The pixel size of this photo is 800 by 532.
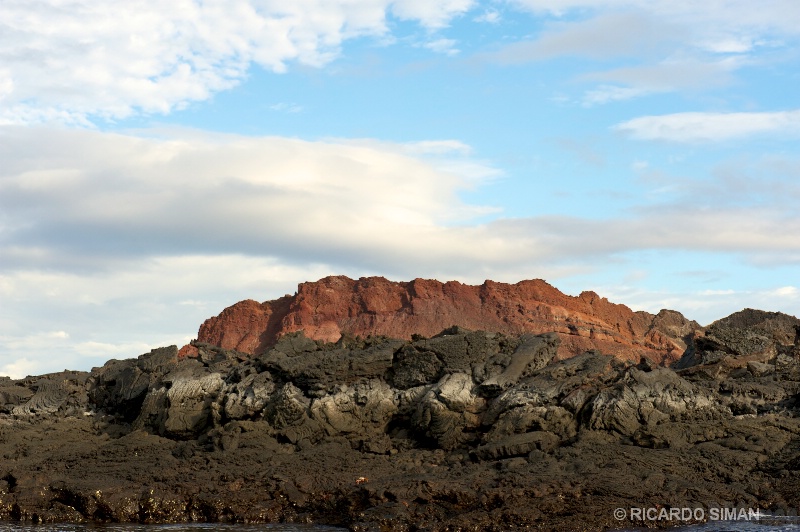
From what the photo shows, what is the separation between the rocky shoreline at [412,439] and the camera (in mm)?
13938

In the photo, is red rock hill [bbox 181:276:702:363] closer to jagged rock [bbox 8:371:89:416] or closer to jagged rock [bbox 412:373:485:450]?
jagged rock [bbox 8:371:89:416]

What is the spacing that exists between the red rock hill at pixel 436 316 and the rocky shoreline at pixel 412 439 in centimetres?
2155

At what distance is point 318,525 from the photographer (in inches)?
576

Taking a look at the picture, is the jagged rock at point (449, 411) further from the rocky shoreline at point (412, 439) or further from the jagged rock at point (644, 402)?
the jagged rock at point (644, 402)

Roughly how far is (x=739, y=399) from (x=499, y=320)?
26.6m

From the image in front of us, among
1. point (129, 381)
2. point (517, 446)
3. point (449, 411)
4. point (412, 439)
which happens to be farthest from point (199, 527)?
point (129, 381)

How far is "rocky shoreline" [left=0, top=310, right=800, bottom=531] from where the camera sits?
549 inches

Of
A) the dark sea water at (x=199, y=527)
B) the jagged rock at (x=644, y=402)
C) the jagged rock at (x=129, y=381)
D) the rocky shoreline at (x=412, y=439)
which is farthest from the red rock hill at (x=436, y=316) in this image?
A: the dark sea water at (x=199, y=527)

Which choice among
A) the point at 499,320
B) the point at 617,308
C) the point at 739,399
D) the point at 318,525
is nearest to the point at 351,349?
the point at 318,525

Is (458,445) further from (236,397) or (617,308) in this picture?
(617,308)

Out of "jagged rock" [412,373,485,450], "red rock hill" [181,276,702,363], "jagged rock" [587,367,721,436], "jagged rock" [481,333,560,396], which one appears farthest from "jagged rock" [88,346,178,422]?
"red rock hill" [181,276,702,363]

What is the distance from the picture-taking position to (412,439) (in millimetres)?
17516

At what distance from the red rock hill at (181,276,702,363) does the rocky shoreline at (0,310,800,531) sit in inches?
848

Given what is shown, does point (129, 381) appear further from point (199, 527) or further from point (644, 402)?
point (644, 402)
